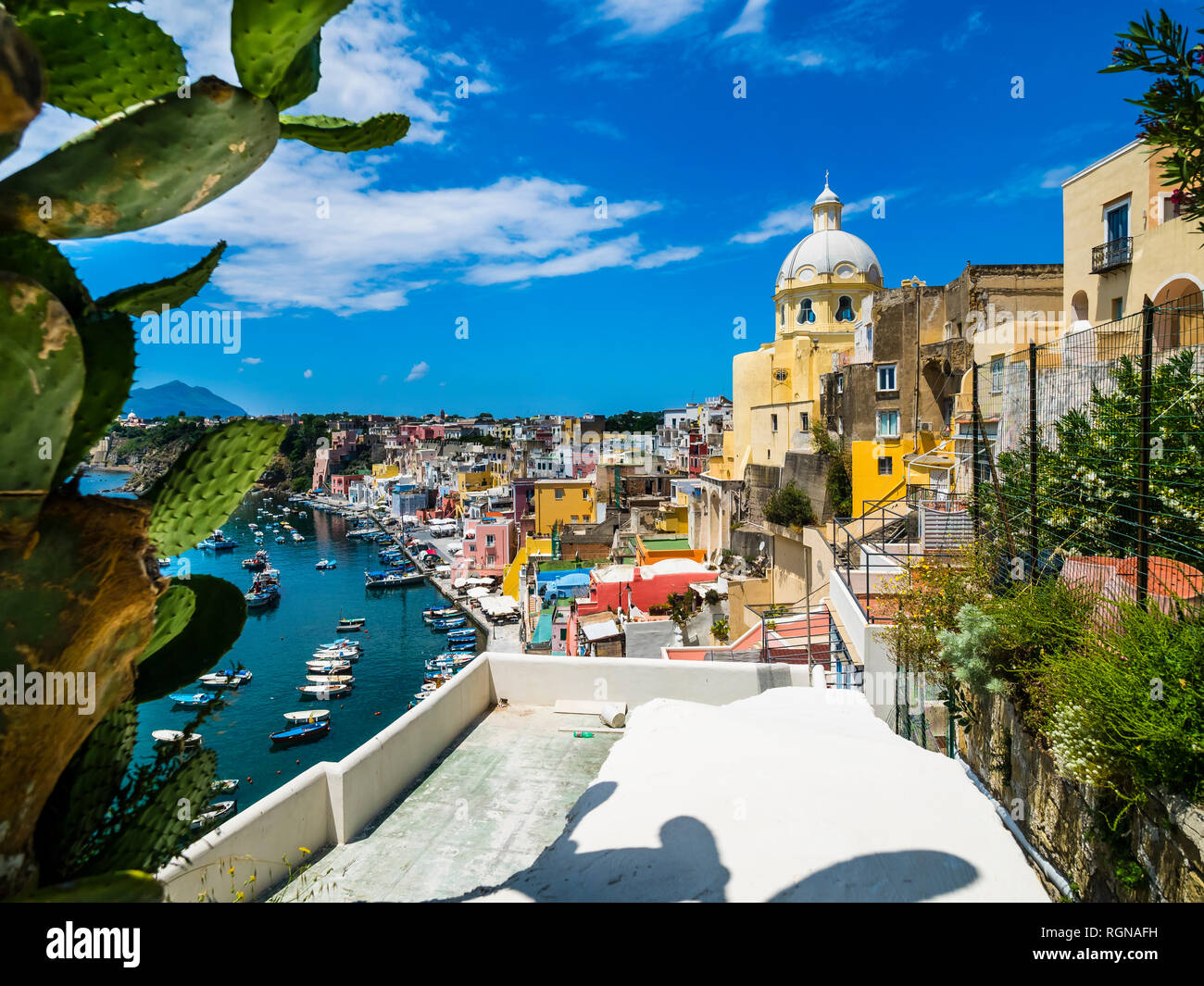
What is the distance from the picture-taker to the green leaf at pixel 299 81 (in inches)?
57.2

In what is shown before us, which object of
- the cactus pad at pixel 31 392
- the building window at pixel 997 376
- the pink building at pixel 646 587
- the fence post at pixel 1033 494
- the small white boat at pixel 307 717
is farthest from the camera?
the small white boat at pixel 307 717

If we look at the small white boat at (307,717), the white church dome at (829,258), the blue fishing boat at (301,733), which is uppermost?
the white church dome at (829,258)

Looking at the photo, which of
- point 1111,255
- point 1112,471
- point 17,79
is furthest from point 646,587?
point 17,79

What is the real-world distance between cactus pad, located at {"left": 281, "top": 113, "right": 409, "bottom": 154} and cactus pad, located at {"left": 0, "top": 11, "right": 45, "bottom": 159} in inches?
28.7

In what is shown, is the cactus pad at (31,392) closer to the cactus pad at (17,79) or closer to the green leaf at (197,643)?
the cactus pad at (17,79)

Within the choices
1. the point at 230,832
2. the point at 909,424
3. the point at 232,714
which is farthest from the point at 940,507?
the point at 232,714

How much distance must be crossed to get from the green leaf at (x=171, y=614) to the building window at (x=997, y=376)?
12.5 metres

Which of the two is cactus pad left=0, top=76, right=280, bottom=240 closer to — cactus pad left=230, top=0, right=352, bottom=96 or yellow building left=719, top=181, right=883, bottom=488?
cactus pad left=230, top=0, right=352, bottom=96

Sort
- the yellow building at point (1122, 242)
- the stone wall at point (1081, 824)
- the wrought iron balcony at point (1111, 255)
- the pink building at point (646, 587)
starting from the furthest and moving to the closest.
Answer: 1. the pink building at point (646, 587)
2. the wrought iron balcony at point (1111, 255)
3. the yellow building at point (1122, 242)
4. the stone wall at point (1081, 824)

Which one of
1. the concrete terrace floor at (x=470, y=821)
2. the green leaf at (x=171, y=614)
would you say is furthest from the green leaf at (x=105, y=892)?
the concrete terrace floor at (x=470, y=821)
